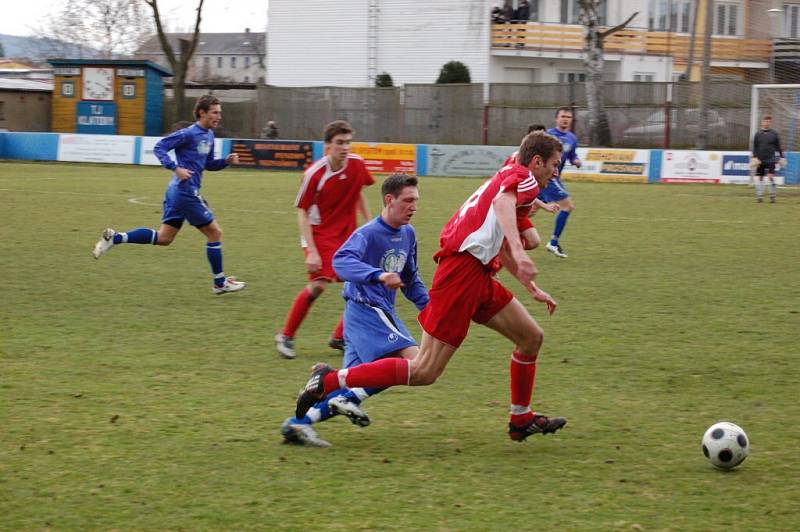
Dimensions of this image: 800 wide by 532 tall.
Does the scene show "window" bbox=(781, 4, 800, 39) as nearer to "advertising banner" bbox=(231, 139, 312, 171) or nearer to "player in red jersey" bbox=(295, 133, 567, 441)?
"advertising banner" bbox=(231, 139, 312, 171)

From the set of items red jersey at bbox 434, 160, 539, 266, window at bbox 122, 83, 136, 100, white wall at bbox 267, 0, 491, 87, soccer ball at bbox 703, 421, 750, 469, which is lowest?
soccer ball at bbox 703, 421, 750, 469

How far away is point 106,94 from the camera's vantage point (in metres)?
40.8

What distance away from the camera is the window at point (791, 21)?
54938 millimetres

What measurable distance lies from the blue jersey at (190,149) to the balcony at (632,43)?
35453 mm

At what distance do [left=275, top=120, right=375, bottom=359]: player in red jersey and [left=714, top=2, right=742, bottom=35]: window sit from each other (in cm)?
4918

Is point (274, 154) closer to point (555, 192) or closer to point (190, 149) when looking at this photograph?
point (555, 192)

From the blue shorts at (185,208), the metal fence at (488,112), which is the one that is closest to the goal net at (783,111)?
the metal fence at (488,112)

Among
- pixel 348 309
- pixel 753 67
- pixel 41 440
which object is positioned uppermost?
pixel 753 67

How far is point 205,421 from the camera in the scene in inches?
247

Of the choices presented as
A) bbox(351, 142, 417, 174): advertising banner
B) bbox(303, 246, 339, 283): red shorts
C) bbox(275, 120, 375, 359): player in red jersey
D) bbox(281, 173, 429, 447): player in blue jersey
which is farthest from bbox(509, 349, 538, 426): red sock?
bbox(351, 142, 417, 174): advertising banner

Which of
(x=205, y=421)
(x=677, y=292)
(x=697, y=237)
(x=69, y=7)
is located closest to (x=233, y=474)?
(x=205, y=421)

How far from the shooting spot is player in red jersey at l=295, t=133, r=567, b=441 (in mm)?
5555

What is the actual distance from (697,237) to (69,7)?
56.0m

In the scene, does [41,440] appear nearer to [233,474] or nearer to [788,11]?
[233,474]
